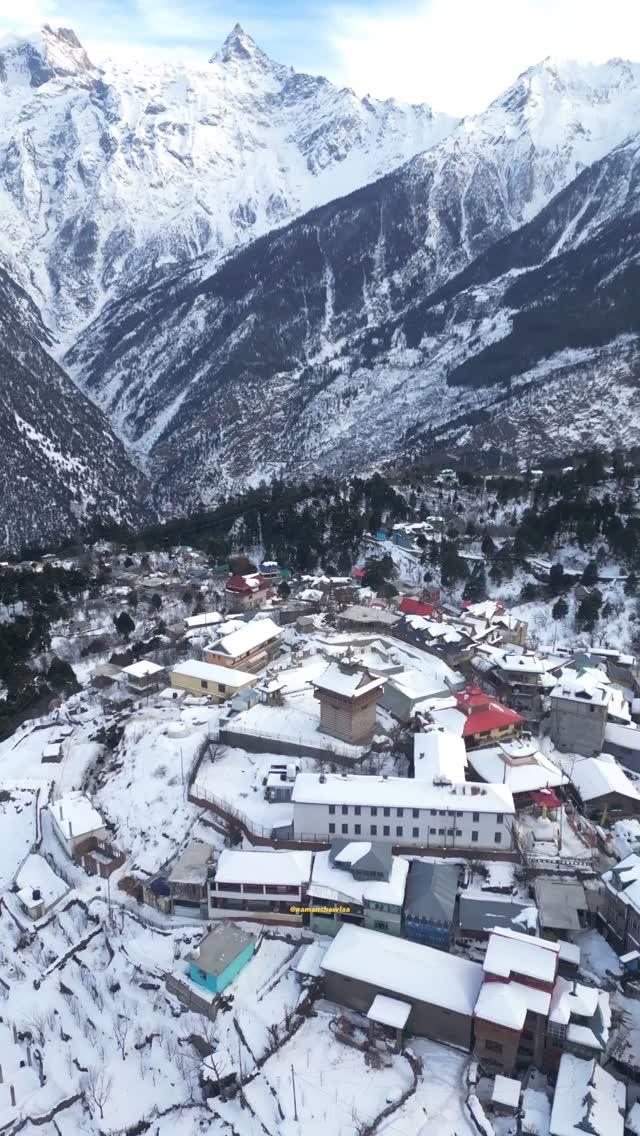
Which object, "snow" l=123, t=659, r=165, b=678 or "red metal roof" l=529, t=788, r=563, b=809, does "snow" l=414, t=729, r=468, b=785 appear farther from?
"snow" l=123, t=659, r=165, b=678

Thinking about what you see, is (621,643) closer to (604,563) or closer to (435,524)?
(604,563)

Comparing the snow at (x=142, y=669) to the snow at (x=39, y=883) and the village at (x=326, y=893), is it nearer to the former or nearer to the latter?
the village at (x=326, y=893)

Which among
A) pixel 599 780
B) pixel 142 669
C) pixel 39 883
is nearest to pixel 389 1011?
pixel 599 780

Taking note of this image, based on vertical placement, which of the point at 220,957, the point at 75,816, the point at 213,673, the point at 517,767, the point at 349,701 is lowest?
the point at 220,957

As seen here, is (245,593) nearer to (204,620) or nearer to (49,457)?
(204,620)

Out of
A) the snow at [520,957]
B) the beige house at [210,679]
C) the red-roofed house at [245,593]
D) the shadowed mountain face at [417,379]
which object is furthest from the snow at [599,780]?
the shadowed mountain face at [417,379]

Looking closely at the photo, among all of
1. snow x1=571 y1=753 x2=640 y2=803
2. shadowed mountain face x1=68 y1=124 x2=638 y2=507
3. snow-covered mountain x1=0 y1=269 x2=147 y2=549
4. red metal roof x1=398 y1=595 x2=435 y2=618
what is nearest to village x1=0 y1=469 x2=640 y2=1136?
snow x1=571 y1=753 x2=640 y2=803

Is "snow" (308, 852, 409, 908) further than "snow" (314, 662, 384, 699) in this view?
No
